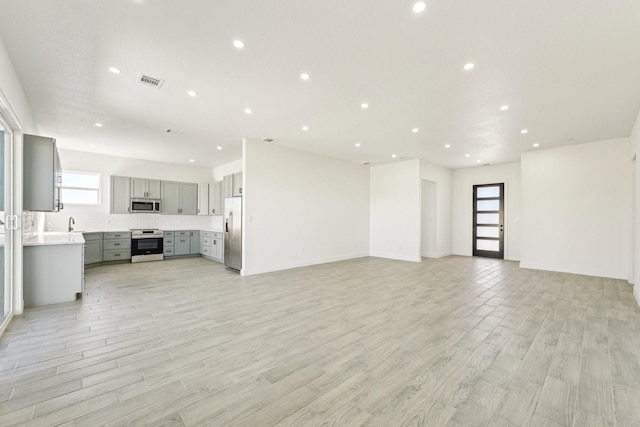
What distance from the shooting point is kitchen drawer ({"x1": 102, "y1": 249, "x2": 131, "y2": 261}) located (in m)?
7.06

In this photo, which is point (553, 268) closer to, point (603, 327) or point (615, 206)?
point (615, 206)

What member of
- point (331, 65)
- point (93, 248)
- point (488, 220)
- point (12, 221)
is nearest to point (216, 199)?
point (93, 248)

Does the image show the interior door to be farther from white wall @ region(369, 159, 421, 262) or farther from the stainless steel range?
the stainless steel range

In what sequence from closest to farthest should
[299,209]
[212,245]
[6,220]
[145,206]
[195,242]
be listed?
[6,220] < [299,209] < [145,206] < [212,245] < [195,242]

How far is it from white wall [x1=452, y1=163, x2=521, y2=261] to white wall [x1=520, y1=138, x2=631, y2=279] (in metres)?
1.48

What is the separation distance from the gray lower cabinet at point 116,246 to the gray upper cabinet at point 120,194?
68 centimetres

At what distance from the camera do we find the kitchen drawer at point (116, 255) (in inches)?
278

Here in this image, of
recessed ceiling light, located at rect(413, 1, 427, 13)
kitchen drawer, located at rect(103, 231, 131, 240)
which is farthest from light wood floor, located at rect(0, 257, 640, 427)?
kitchen drawer, located at rect(103, 231, 131, 240)

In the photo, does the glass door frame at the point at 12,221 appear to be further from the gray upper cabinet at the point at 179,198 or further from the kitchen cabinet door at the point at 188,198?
the kitchen cabinet door at the point at 188,198

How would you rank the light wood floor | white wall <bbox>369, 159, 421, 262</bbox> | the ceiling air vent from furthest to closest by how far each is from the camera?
white wall <bbox>369, 159, 421, 262</bbox> → the ceiling air vent → the light wood floor

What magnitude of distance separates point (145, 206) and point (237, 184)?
10.9ft

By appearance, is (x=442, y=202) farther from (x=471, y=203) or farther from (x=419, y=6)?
(x=419, y=6)

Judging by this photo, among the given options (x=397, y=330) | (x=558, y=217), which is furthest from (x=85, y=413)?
(x=558, y=217)

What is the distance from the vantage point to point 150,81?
3.49 m
